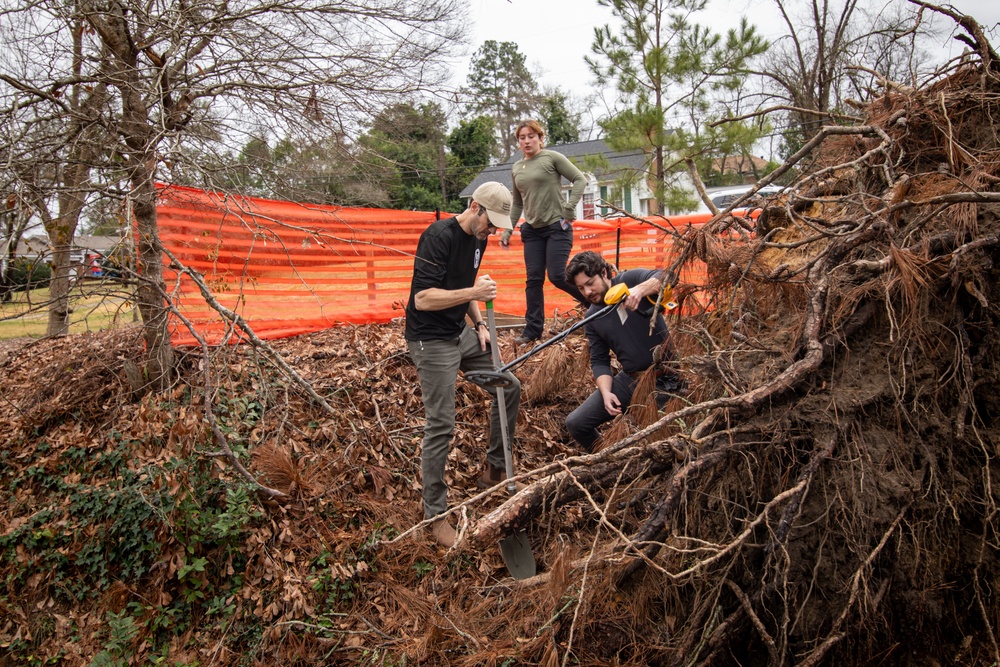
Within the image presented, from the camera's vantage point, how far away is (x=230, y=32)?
18.0 ft

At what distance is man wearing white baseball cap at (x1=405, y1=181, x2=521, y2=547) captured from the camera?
4273 mm

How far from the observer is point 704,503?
3453 millimetres

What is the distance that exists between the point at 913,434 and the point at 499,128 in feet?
94.5

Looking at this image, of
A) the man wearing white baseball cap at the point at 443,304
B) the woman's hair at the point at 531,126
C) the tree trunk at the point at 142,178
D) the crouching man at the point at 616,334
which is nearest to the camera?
the man wearing white baseball cap at the point at 443,304

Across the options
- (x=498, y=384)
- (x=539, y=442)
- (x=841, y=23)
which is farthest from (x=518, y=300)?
(x=841, y=23)

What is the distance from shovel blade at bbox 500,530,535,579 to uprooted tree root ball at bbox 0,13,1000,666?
0.62 feet

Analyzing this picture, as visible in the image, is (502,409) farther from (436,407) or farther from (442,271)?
(442,271)

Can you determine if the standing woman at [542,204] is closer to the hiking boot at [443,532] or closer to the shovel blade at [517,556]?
the hiking boot at [443,532]

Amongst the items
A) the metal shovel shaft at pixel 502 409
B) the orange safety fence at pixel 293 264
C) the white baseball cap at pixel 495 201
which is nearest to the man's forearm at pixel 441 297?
the metal shovel shaft at pixel 502 409

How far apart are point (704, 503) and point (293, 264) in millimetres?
4963

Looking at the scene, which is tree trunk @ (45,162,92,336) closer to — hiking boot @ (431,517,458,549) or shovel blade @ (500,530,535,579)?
hiking boot @ (431,517,458,549)

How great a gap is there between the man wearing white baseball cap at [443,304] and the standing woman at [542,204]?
1587 millimetres

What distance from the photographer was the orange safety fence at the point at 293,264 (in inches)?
238

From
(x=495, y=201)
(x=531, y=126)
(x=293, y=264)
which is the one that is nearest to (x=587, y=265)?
(x=495, y=201)
